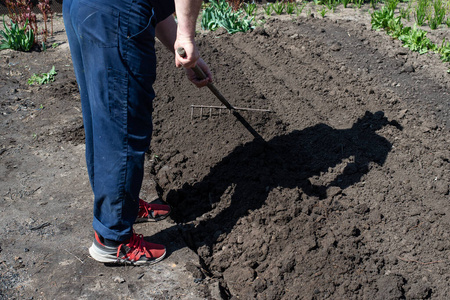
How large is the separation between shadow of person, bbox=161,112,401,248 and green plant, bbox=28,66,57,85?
259cm

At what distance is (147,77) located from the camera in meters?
2.29

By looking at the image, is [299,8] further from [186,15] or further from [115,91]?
[115,91]

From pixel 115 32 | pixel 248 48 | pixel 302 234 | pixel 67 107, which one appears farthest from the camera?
pixel 248 48

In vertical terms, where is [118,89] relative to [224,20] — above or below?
above

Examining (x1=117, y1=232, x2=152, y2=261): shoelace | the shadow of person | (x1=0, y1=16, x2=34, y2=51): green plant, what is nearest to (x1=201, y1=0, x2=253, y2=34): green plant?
(x1=0, y1=16, x2=34, y2=51): green plant

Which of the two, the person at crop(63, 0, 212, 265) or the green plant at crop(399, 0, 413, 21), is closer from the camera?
the person at crop(63, 0, 212, 265)

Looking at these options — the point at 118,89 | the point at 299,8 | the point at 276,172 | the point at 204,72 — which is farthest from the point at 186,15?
the point at 299,8

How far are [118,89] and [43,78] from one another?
10.5 ft

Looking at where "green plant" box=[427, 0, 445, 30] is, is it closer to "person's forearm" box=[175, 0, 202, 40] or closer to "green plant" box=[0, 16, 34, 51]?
"person's forearm" box=[175, 0, 202, 40]

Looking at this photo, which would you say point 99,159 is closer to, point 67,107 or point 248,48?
point 67,107

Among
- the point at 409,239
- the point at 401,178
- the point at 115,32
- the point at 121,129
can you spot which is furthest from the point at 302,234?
the point at 115,32

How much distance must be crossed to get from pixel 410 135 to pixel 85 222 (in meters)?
2.71

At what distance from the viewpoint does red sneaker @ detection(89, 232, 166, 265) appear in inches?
101

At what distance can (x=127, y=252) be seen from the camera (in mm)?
2592
